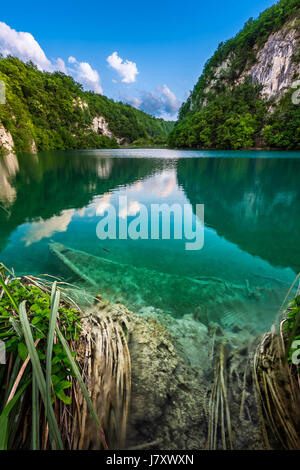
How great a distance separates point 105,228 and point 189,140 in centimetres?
7190

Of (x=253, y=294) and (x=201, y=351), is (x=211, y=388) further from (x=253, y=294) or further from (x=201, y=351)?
(x=253, y=294)

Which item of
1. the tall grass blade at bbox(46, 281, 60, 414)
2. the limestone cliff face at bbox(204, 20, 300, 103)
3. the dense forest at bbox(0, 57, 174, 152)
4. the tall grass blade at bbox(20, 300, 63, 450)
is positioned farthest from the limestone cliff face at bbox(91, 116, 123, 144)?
the tall grass blade at bbox(20, 300, 63, 450)

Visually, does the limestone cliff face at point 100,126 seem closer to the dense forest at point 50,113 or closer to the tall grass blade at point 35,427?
the dense forest at point 50,113

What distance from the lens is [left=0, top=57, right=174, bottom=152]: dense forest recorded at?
42781 millimetres

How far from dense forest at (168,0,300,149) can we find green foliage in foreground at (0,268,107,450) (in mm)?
61908

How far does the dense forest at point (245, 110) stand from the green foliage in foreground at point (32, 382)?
61.9 meters

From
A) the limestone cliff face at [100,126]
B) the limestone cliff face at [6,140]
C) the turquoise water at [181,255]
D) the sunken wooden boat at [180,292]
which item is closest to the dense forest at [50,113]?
the limestone cliff face at [6,140]

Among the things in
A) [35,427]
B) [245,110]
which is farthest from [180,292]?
[245,110]

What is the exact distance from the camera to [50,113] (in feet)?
232

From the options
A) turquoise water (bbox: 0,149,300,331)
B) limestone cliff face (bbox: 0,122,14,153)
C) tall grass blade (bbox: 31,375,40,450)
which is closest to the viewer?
tall grass blade (bbox: 31,375,40,450)

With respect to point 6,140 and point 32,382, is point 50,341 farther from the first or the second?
point 6,140

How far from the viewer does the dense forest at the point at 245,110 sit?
49.1m

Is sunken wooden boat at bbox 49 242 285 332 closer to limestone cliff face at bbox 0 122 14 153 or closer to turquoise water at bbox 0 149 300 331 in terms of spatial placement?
turquoise water at bbox 0 149 300 331
